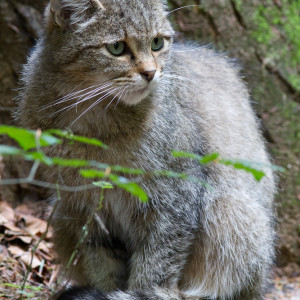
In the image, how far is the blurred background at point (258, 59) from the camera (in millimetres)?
4656

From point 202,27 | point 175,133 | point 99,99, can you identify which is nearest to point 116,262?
point 175,133

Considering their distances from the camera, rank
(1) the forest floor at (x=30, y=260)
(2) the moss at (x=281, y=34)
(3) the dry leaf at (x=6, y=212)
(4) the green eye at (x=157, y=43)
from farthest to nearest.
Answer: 1. (2) the moss at (x=281, y=34)
2. (3) the dry leaf at (x=6, y=212)
3. (1) the forest floor at (x=30, y=260)
4. (4) the green eye at (x=157, y=43)

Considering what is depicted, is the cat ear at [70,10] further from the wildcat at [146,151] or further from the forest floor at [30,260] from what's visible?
the forest floor at [30,260]

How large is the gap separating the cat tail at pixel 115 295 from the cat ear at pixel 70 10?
1.62 m

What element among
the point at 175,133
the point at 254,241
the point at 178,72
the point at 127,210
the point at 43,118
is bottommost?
the point at 254,241

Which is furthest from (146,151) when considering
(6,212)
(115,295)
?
(6,212)

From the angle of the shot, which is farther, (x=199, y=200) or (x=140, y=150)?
(x=199, y=200)

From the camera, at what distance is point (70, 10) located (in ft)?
9.27

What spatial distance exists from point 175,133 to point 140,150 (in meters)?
0.30

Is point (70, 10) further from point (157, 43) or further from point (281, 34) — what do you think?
point (281, 34)

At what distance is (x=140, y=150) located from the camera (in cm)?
309

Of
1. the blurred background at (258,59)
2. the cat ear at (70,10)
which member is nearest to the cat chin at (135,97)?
the cat ear at (70,10)

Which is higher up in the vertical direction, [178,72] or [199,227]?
[178,72]

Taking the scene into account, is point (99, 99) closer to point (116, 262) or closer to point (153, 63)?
point (153, 63)
